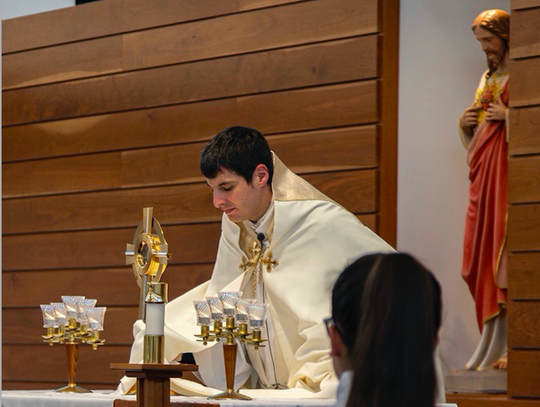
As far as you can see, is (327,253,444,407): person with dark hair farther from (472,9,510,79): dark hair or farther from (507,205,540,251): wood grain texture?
(472,9,510,79): dark hair

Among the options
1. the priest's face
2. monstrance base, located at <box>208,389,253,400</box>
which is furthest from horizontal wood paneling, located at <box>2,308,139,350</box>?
monstrance base, located at <box>208,389,253,400</box>

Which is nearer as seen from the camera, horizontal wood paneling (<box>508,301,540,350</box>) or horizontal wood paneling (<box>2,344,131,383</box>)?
horizontal wood paneling (<box>508,301,540,350</box>)

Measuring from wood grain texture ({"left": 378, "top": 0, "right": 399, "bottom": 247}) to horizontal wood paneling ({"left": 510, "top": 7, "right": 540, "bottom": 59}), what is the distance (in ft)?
2.68

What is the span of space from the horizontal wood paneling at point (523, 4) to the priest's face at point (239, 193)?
179cm

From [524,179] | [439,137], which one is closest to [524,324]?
[524,179]

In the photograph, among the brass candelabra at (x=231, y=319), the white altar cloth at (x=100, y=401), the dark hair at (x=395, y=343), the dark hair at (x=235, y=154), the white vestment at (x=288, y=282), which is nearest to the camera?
the dark hair at (x=395, y=343)

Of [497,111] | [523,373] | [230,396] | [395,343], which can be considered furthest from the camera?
[497,111]

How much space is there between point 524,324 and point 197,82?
2481 mm

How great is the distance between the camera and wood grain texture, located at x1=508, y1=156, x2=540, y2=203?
4.46 metres

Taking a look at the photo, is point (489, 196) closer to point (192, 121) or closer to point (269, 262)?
point (269, 262)

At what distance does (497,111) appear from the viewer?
471 centimetres

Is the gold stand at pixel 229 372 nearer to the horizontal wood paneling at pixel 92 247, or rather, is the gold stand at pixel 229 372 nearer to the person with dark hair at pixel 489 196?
the person with dark hair at pixel 489 196

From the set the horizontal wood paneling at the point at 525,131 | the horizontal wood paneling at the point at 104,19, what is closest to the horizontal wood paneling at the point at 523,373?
the horizontal wood paneling at the point at 525,131

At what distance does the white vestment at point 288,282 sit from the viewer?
3.23m
